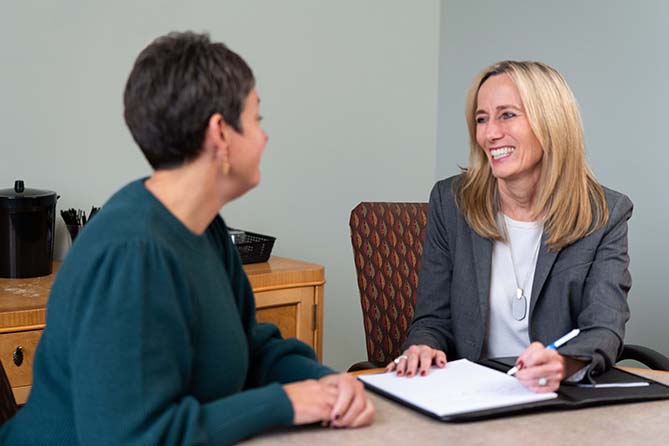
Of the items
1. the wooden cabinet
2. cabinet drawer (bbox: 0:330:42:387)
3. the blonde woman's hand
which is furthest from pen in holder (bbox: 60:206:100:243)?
the blonde woman's hand

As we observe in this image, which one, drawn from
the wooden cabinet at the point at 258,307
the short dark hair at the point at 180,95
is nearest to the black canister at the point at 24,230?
the wooden cabinet at the point at 258,307

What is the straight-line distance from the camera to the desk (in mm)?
1429

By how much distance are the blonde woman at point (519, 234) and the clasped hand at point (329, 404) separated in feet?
2.13

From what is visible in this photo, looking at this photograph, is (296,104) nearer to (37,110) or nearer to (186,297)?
(37,110)

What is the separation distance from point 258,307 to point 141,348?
1.59 meters

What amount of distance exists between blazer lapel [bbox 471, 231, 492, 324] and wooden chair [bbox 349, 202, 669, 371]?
0.42m

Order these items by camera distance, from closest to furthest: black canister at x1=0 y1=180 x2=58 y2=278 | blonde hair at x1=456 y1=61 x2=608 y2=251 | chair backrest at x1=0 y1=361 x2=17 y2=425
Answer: chair backrest at x1=0 y1=361 x2=17 y2=425, blonde hair at x1=456 y1=61 x2=608 y2=251, black canister at x1=0 y1=180 x2=58 y2=278

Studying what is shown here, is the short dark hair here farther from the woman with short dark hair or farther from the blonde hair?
the blonde hair

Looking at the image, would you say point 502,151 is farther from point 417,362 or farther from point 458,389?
point 458,389

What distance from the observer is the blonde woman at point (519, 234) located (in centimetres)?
219

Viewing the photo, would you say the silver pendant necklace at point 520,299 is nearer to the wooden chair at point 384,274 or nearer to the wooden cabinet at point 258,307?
the wooden chair at point 384,274

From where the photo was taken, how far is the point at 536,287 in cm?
221

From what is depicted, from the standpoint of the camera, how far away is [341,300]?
3893 millimetres

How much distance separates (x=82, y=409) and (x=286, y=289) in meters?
1.66
